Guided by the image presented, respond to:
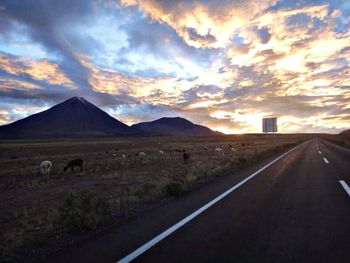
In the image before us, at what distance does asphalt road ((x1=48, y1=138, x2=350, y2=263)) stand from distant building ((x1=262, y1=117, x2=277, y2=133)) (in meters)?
119

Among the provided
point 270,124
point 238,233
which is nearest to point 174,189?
point 238,233

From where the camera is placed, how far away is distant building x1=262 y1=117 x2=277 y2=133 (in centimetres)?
12488

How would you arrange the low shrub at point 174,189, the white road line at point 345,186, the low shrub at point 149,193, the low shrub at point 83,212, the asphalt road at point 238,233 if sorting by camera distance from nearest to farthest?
the asphalt road at point 238,233 → the low shrub at point 83,212 → the white road line at point 345,186 → the low shrub at point 149,193 → the low shrub at point 174,189

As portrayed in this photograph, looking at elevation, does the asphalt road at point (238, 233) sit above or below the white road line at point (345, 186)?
below

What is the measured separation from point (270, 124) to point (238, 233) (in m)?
125

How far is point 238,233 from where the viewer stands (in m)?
6.52

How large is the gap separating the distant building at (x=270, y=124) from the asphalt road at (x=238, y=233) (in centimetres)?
11859

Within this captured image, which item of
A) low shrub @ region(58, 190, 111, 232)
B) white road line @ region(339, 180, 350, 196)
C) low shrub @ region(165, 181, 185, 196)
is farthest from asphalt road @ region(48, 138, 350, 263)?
low shrub @ region(165, 181, 185, 196)

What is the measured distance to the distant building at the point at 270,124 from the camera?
125 meters

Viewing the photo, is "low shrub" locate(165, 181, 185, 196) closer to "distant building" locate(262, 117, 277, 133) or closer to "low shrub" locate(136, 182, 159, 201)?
"low shrub" locate(136, 182, 159, 201)

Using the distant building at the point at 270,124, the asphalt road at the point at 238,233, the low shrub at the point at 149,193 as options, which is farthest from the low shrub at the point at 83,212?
the distant building at the point at 270,124

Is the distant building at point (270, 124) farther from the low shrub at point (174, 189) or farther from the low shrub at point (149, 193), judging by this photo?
the low shrub at point (174, 189)

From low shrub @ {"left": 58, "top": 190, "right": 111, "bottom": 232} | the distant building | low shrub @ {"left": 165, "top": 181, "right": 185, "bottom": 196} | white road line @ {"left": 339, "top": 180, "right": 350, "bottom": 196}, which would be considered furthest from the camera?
the distant building

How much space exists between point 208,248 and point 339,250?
209cm
